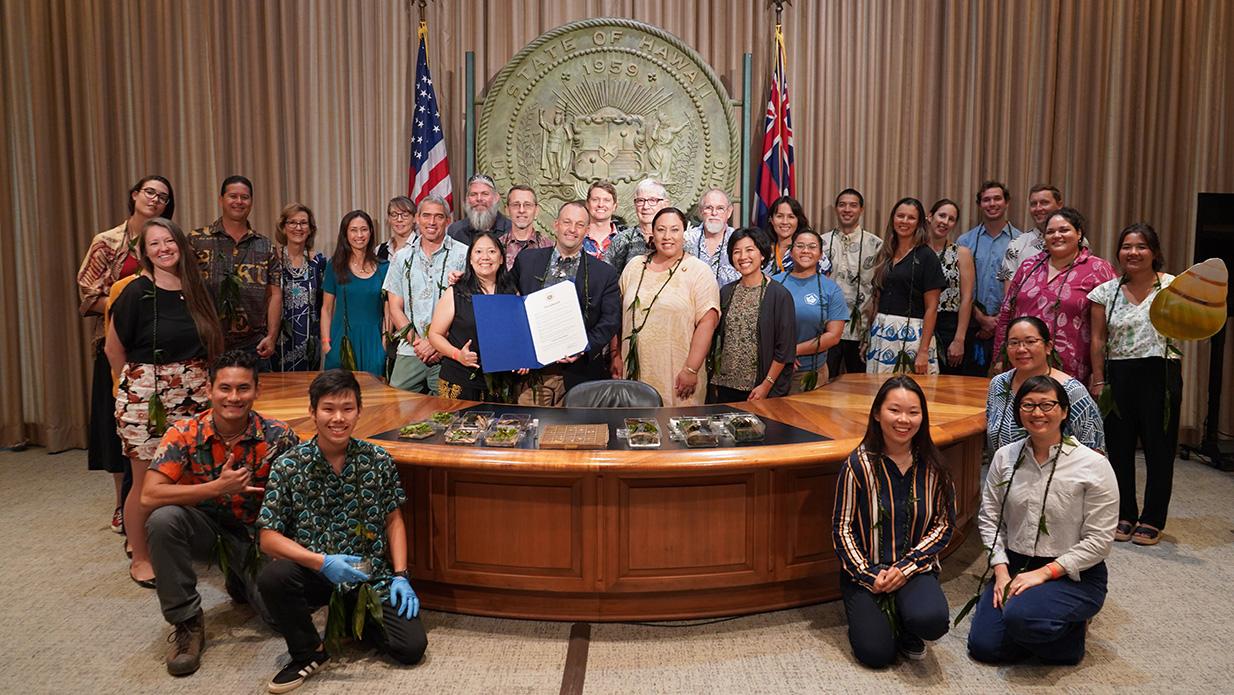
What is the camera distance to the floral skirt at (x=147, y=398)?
364 centimetres

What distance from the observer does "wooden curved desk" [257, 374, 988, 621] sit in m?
3.12

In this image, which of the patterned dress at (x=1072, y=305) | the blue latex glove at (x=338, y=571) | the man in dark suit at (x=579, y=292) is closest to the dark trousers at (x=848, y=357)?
the patterned dress at (x=1072, y=305)

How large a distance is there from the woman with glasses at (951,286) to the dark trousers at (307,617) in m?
3.62

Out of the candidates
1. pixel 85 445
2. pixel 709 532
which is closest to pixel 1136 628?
pixel 709 532

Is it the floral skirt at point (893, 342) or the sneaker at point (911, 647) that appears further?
the floral skirt at point (893, 342)

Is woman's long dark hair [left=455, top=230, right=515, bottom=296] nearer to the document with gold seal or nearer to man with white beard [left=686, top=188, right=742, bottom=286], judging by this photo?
man with white beard [left=686, top=188, right=742, bottom=286]

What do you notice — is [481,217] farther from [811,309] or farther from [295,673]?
[295,673]

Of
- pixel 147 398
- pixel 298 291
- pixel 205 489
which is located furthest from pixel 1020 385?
pixel 298 291

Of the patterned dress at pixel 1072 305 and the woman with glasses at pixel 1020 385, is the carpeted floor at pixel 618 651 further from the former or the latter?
the patterned dress at pixel 1072 305

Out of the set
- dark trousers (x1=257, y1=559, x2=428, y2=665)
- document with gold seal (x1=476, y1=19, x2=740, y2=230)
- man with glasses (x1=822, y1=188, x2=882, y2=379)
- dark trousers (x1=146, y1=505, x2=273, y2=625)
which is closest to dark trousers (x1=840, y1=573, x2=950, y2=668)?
dark trousers (x1=257, y1=559, x2=428, y2=665)

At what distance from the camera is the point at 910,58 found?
6.54 metres

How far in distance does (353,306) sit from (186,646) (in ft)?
7.81

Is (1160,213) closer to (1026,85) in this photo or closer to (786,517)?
(1026,85)

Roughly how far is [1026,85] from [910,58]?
2.74 feet
